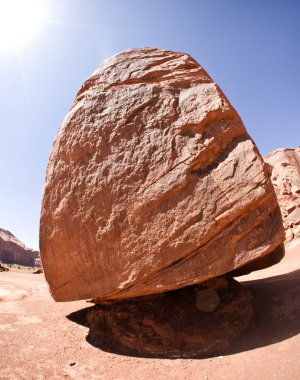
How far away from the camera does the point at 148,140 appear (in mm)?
5922

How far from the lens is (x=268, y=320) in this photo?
18.6 ft

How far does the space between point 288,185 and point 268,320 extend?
20.1 metres

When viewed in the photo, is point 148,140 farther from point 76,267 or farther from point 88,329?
point 88,329

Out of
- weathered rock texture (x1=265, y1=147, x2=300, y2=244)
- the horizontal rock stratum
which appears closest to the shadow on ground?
the horizontal rock stratum

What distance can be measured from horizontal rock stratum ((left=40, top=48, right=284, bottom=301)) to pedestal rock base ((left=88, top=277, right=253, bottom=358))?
90cm

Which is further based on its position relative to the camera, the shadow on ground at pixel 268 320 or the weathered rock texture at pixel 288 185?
the weathered rock texture at pixel 288 185

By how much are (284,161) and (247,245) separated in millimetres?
23382

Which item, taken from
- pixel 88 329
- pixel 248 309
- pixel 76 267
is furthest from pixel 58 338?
pixel 248 309

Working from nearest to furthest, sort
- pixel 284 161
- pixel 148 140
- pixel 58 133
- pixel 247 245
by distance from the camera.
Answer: pixel 247 245 → pixel 148 140 → pixel 58 133 → pixel 284 161

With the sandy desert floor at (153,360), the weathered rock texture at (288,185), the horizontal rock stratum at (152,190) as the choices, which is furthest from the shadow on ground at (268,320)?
the weathered rock texture at (288,185)

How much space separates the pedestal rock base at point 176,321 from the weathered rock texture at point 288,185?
13.8 meters

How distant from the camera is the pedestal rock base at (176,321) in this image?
5414 millimetres

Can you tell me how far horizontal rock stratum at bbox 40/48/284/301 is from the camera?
5.15m

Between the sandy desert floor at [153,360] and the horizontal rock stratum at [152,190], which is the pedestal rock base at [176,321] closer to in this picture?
the sandy desert floor at [153,360]
